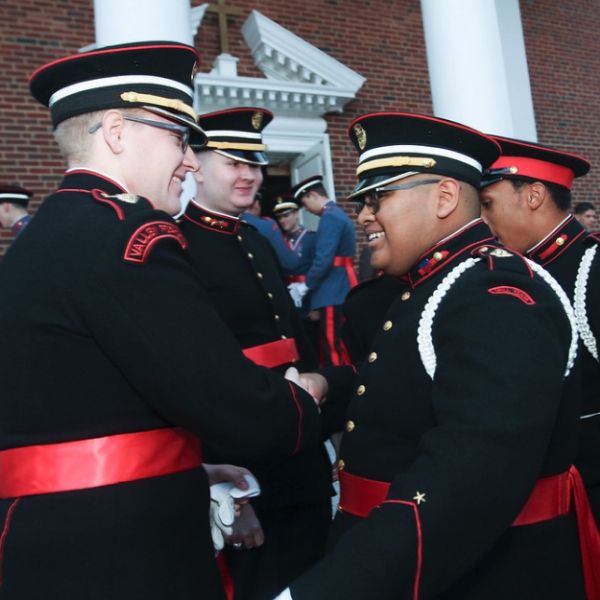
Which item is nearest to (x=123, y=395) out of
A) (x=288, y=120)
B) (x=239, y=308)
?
(x=239, y=308)

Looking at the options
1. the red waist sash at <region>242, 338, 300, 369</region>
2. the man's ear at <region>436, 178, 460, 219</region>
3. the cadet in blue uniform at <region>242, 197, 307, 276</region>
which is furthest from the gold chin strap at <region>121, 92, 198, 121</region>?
the cadet in blue uniform at <region>242, 197, 307, 276</region>

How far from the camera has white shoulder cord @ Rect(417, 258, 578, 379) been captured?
59.1 inches

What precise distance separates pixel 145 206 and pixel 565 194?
5.49 ft

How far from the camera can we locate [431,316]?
5.05 feet

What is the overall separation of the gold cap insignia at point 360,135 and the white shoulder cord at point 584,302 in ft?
3.01

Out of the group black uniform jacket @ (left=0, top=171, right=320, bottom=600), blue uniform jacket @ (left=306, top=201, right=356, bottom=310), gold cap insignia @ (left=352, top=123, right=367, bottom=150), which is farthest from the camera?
blue uniform jacket @ (left=306, top=201, right=356, bottom=310)

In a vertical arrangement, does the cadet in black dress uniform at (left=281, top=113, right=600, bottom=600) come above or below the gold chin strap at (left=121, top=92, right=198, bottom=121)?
below

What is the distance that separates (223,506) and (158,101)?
986 millimetres

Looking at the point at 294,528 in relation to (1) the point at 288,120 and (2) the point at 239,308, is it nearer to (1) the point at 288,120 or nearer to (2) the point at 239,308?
(2) the point at 239,308

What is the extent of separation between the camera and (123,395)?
1.38 metres

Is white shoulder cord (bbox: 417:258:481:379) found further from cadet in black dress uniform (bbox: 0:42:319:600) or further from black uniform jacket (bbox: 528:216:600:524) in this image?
black uniform jacket (bbox: 528:216:600:524)

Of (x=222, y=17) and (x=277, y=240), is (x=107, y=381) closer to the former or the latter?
(x=277, y=240)

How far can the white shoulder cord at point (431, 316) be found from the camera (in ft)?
4.92

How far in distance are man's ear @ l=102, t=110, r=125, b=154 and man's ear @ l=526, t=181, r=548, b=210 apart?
151 cm
